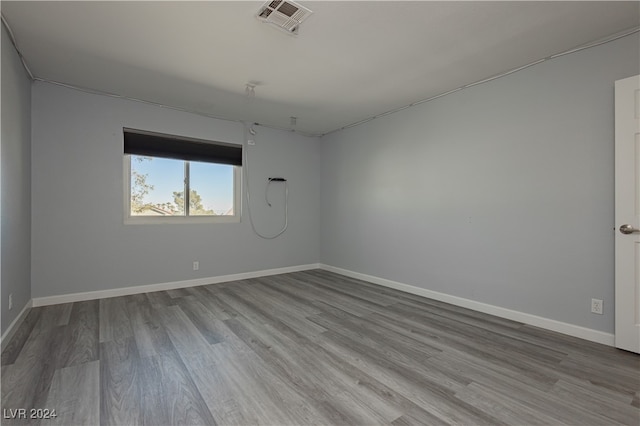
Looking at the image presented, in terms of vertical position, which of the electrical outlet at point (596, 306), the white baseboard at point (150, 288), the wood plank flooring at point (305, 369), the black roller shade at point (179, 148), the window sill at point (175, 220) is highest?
the black roller shade at point (179, 148)

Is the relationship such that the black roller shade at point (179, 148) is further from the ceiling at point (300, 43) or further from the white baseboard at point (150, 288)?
the white baseboard at point (150, 288)

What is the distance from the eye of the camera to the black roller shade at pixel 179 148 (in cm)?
385

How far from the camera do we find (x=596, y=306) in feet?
8.13

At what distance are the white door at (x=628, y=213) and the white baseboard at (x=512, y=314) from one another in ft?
0.50

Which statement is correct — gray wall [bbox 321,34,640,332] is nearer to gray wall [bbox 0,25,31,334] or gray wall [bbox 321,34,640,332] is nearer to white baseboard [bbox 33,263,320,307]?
white baseboard [bbox 33,263,320,307]

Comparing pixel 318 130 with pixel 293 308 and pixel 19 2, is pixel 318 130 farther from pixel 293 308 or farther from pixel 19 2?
pixel 19 2

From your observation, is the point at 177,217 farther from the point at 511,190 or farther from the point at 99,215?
the point at 511,190

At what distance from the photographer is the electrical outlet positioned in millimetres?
2463

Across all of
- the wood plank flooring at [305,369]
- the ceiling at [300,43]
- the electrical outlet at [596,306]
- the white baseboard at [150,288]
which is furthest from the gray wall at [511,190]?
the white baseboard at [150,288]

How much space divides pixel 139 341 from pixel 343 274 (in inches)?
130

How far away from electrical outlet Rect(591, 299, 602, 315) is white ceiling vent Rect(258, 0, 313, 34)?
3.33 meters

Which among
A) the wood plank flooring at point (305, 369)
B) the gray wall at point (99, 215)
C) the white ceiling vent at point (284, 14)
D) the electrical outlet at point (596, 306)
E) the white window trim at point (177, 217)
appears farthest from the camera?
the white window trim at point (177, 217)

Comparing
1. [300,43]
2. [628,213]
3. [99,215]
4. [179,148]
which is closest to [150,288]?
[99,215]

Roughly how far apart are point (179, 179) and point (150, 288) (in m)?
1.57
